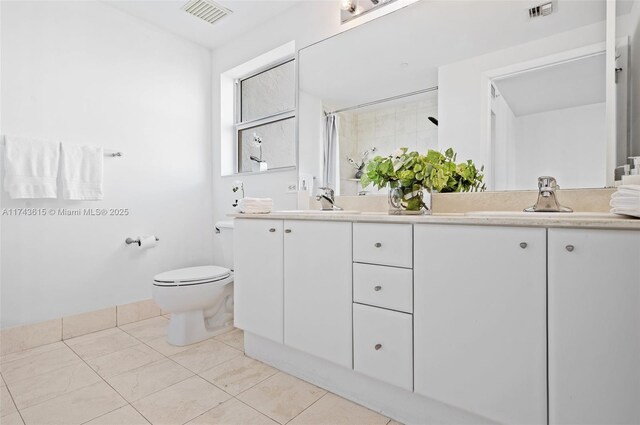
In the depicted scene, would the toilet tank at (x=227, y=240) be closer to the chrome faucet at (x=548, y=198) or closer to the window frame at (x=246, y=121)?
the window frame at (x=246, y=121)

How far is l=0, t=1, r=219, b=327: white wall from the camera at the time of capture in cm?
196

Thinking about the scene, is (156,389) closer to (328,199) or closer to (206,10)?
(328,199)

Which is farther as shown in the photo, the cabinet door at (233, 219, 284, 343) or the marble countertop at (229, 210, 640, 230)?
the cabinet door at (233, 219, 284, 343)

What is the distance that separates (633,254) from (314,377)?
1.30 metres

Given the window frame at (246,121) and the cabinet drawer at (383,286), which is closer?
the cabinet drawer at (383,286)

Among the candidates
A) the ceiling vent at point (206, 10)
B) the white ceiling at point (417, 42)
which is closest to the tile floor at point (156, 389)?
the white ceiling at point (417, 42)

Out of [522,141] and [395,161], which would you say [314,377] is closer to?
[395,161]

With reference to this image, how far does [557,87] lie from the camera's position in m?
1.40

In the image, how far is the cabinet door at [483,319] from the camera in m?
0.97

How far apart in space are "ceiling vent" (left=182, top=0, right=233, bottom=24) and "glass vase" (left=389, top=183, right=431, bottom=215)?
1900 mm

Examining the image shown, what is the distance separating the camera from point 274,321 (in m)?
1.65

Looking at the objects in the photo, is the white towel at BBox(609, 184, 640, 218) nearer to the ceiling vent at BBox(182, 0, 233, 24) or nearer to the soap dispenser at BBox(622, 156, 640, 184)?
the soap dispenser at BBox(622, 156, 640, 184)

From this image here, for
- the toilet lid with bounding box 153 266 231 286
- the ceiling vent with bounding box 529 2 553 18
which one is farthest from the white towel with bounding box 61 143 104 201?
the ceiling vent with bounding box 529 2 553 18

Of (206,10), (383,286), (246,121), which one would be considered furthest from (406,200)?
(206,10)
